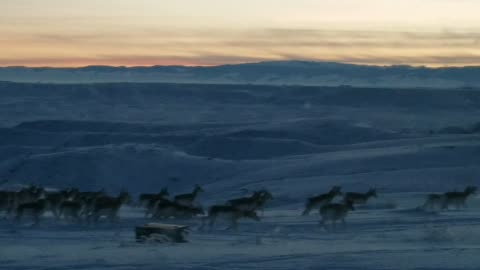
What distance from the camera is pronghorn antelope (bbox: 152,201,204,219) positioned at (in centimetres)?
2208

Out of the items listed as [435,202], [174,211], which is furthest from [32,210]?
[435,202]

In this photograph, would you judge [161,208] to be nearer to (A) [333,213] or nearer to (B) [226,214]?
(B) [226,214]

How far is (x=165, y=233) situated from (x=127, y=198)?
7748 mm

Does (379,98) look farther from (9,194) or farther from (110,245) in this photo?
(110,245)

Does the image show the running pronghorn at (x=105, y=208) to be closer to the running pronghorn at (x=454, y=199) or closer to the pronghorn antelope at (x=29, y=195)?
the pronghorn antelope at (x=29, y=195)

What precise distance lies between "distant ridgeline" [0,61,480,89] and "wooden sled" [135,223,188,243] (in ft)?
476

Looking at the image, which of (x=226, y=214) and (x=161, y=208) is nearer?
(x=226, y=214)

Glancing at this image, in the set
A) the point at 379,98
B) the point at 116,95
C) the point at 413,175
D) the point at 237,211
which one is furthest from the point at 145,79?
the point at 237,211

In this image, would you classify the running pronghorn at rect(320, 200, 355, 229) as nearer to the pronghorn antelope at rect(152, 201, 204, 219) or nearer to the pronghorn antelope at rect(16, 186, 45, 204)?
the pronghorn antelope at rect(152, 201, 204, 219)

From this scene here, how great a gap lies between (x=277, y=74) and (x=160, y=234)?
157423 mm

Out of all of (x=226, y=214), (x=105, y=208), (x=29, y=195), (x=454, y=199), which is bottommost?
(x=226, y=214)

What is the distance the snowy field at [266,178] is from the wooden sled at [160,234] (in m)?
0.30

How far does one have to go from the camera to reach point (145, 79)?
17850 cm

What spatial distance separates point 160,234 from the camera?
17.3 metres
